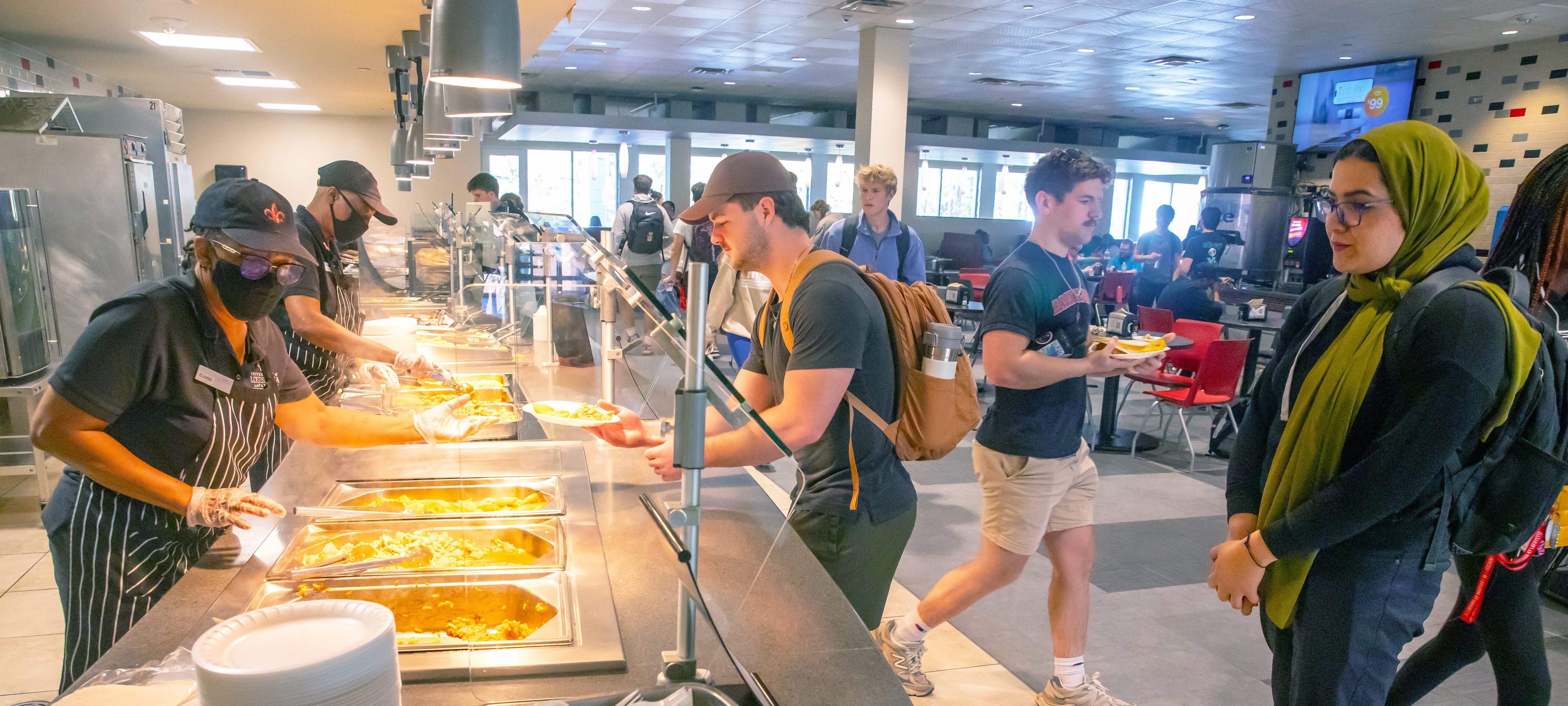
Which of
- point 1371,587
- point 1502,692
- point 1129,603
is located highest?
point 1371,587

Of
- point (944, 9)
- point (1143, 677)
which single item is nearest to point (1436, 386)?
point (1143, 677)

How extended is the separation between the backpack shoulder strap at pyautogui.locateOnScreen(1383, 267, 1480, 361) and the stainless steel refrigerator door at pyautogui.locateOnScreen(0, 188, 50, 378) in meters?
5.91

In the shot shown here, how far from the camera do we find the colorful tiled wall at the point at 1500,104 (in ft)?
26.0

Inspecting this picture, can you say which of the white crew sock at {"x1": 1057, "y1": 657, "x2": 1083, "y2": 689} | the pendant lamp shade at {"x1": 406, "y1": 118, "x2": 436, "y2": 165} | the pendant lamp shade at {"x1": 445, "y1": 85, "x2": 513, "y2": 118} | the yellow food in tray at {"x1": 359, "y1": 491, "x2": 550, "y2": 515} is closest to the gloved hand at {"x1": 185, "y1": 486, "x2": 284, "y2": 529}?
the yellow food in tray at {"x1": 359, "y1": 491, "x2": 550, "y2": 515}

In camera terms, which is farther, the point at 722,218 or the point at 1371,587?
the point at 722,218

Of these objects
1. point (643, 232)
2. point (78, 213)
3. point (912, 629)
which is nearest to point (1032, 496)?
point (912, 629)

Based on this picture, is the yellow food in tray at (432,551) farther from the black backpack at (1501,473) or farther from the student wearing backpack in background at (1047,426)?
the black backpack at (1501,473)

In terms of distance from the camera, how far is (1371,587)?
1.52 m

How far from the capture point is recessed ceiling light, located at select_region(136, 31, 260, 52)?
5.82 metres

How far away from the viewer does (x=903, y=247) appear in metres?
4.97

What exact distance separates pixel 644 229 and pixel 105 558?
650 cm

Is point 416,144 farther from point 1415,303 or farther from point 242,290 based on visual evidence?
point 1415,303

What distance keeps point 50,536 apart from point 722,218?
5.06ft

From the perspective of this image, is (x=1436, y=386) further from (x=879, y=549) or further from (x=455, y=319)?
(x=455, y=319)
